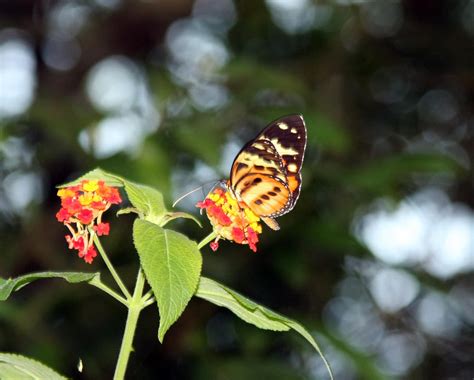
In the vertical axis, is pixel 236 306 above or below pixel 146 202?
below

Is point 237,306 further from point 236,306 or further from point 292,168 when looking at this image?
point 292,168

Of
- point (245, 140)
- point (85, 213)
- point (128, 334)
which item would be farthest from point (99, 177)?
point (245, 140)

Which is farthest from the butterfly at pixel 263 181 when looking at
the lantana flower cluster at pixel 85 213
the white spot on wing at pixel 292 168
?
the lantana flower cluster at pixel 85 213

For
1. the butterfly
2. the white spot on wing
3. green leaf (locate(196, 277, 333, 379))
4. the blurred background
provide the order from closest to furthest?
green leaf (locate(196, 277, 333, 379)), the butterfly, the white spot on wing, the blurred background

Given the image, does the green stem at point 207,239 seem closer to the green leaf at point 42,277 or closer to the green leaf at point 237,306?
the green leaf at point 237,306

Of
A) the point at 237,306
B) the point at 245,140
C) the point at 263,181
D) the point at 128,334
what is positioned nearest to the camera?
the point at 128,334

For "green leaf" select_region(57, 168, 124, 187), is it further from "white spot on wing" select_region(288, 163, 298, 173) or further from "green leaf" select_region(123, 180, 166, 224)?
"white spot on wing" select_region(288, 163, 298, 173)

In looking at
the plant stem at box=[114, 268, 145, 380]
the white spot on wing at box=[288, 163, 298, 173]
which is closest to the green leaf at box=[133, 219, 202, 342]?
the plant stem at box=[114, 268, 145, 380]
